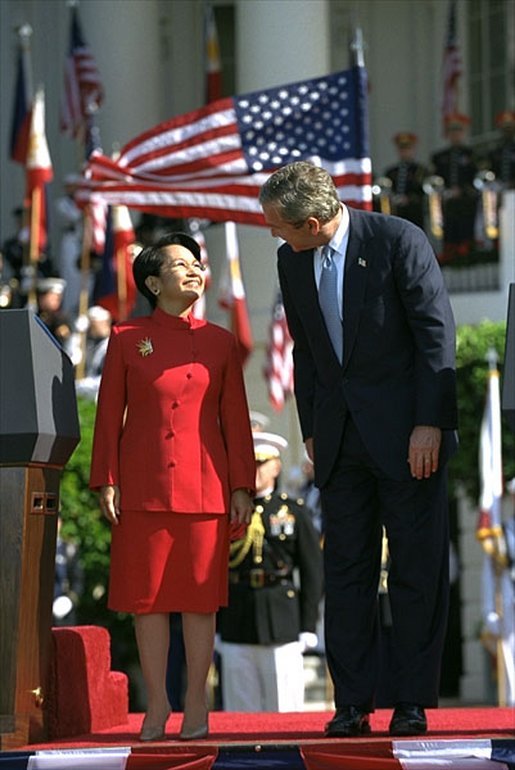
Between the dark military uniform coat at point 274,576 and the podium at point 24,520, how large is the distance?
13.5ft

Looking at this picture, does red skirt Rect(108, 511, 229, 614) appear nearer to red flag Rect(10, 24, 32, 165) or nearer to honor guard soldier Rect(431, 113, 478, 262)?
honor guard soldier Rect(431, 113, 478, 262)

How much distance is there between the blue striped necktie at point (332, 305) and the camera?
718 cm

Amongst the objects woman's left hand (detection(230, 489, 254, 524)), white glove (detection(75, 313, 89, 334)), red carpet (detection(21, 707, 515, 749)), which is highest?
white glove (detection(75, 313, 89, 334))

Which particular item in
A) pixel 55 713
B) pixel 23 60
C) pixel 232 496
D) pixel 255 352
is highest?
pixel 23 60

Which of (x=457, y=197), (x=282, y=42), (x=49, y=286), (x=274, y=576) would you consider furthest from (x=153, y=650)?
(x=282, y=42)

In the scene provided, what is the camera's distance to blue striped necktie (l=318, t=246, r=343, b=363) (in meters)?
7.18

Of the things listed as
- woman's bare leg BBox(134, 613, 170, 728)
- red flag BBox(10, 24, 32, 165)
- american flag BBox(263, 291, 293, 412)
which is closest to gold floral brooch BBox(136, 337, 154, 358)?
woman's bare leg BBox(134, 613, 170, 728)

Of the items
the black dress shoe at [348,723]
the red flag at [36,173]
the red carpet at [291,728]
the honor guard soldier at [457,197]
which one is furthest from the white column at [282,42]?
the black dress shoe at [348,723]

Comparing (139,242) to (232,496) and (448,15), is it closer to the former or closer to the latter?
(448,15)

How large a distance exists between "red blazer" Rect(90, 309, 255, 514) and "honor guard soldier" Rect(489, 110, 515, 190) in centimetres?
1442

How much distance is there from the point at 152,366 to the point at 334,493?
2.45 ft

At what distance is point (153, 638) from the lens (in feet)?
23.8

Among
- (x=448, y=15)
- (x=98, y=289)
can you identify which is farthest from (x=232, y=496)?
(x=448, y=15)

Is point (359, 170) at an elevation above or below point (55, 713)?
above
